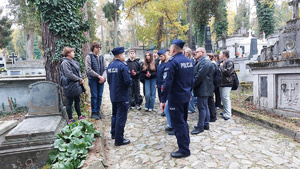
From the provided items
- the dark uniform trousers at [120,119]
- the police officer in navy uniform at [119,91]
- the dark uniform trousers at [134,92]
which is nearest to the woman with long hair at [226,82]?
the dark uniform trousers at [134,92]

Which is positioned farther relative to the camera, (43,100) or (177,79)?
(43,100)

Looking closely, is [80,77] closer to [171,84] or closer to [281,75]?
[171,84]

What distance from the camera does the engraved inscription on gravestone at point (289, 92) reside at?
17.3ft

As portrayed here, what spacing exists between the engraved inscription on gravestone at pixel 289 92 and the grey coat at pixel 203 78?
267cm

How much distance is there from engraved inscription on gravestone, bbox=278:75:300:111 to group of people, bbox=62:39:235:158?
1.58 m

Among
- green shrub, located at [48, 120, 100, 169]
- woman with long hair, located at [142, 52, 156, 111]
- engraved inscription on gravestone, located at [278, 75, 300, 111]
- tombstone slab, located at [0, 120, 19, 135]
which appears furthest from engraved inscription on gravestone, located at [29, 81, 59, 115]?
engraved inscription on gravestone, located at [278, 75, 300, 111]

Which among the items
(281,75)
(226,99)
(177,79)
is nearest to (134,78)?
Result: (226,99)

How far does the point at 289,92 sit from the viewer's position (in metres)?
5.47

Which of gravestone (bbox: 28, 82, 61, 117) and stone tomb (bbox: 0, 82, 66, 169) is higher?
gravestone (bbox: 28, 82, 61, 117)

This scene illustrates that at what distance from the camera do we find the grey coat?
453cm

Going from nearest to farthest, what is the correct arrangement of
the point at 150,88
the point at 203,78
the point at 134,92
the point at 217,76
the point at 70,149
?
the point at 70,149, the point at 203,78, the point at 217,76, the point at 150,88, the point at 134,92

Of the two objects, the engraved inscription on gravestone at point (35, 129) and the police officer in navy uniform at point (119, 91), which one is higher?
the police officer in navy uniform at point (119, 91)

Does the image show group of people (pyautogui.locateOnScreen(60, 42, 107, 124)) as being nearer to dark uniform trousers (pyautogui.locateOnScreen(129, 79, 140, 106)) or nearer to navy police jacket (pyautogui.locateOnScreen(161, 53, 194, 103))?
dark uniform trousers (pyautogui.locateOnScreen(129, 79, 140, 106))

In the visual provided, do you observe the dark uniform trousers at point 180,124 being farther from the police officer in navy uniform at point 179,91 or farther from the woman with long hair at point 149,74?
the woman with long hair at point 149,74
